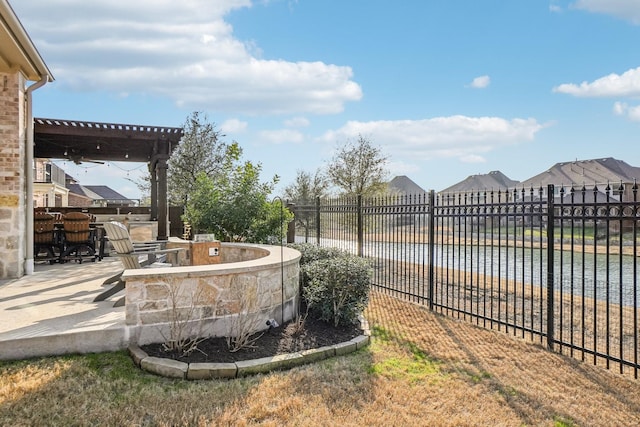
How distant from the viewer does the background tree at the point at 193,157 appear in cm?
2092

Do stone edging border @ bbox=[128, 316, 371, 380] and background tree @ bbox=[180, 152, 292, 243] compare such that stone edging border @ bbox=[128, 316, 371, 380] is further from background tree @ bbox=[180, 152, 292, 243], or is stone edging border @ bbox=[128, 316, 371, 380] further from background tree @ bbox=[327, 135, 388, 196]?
background tree @ bbox=[327, 135, 388, 196]

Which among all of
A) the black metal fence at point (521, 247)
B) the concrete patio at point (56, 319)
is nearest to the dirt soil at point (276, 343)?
the concrete patio at point (56, 319)

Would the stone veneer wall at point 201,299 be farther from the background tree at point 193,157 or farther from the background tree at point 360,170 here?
the background tree at point 193,157

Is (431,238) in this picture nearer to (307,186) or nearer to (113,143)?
(113,143)

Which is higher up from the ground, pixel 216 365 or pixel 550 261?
pixel 550 261

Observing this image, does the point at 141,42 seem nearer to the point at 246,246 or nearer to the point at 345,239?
the point at 246,246

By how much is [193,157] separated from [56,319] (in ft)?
58.9

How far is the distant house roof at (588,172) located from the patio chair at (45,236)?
29.1 m

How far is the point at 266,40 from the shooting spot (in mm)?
8109

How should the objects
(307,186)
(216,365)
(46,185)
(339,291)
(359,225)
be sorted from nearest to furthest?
(216,365), (339,291), (359,225), (307,186), (46,185)

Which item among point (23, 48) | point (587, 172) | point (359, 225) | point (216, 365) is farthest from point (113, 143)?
point (587, 172)

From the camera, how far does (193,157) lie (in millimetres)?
21078

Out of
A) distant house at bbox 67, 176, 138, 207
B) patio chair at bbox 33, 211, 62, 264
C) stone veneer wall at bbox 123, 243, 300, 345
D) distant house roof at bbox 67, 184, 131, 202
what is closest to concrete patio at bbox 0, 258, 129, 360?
stone veneer wall at bbox 123, 243, 300, 345

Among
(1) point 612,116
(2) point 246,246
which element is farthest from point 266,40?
(1) point 612,116
